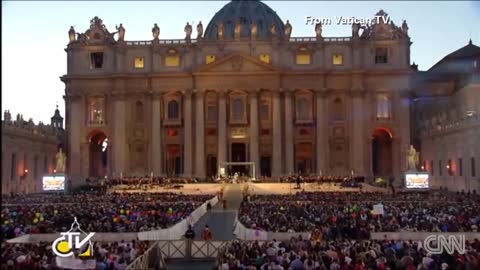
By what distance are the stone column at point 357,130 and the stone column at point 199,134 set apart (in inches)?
800

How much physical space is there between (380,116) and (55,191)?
160 ft

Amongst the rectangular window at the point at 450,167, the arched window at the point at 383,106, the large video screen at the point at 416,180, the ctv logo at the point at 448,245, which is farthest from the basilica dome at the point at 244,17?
the ctv logo at the point at 448,245

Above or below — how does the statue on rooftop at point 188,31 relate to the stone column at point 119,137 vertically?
above

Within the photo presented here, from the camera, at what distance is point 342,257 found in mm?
17547

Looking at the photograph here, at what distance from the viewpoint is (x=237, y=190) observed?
6303cm

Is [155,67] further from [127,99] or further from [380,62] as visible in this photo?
[380,62]

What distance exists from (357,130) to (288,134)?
366 inches

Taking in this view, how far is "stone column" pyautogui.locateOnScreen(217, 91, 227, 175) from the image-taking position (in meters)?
87.3

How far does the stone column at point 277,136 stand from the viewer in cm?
8706

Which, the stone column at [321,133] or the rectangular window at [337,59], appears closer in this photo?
the stone column at [321,133]

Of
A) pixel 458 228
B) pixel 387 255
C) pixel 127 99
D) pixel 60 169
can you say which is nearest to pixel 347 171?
pixel 127 99

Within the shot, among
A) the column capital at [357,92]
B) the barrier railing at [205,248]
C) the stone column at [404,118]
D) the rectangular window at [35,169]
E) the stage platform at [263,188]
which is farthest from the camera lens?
the stone column at [404,118]

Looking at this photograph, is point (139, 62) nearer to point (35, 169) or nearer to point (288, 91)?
point (288, 91)

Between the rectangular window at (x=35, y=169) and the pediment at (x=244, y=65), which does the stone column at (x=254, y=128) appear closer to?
the pediment at (x=244, y=65)
